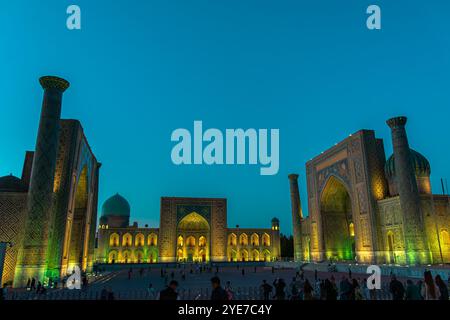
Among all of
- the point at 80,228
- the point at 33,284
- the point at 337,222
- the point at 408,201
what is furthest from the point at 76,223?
the point at 337,222

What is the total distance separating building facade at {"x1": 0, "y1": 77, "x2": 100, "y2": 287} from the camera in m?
14.4

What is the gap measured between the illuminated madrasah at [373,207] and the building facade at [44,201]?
17.9m

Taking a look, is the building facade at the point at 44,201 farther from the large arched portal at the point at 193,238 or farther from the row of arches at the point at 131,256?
the large arched portal at the point at 193,238

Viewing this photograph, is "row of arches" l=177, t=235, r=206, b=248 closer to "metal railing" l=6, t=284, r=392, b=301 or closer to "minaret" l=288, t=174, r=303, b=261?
"minaret" l=288, t=174, r=303, b=261

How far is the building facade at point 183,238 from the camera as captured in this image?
128 ft

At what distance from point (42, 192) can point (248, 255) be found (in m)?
30.9

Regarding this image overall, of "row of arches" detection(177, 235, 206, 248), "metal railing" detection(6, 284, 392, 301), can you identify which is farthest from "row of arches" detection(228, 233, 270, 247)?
"metal railing" detection(6, 284, 392, 301)

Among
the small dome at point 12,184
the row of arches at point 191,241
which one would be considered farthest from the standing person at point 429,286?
the row of arches at point 191,241

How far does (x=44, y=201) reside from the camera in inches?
584

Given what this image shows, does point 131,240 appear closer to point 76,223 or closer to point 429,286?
point 76,223

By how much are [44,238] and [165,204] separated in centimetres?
2522
